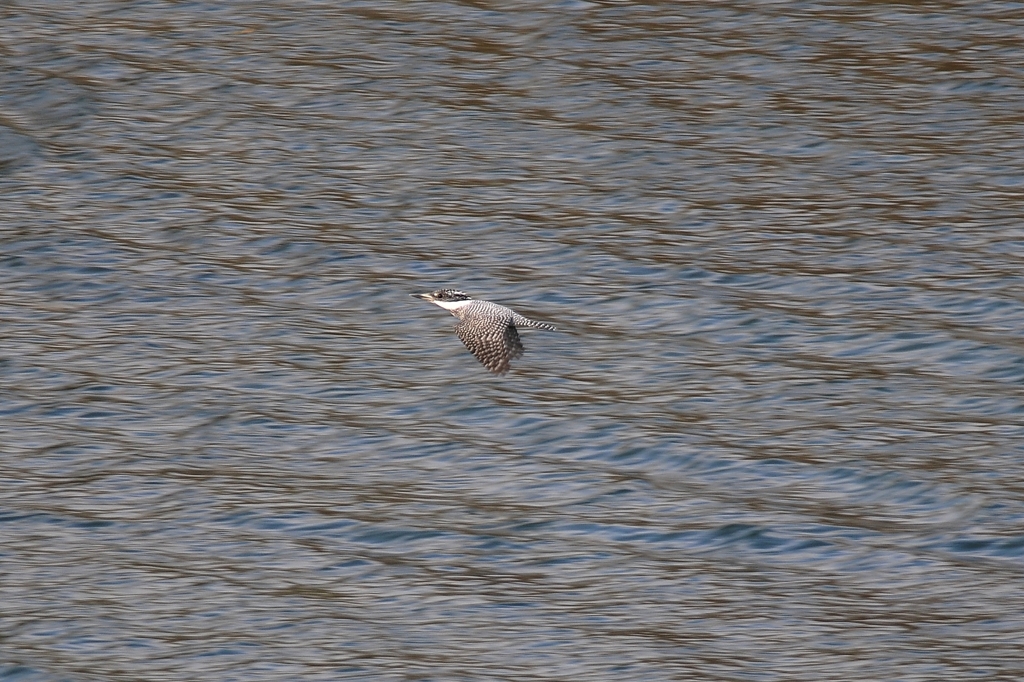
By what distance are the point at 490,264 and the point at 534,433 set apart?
3.55 m

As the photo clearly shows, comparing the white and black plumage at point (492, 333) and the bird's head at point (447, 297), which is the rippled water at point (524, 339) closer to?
the bird's head at point (447, 297)

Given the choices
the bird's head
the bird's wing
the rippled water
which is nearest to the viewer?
the bird's wing

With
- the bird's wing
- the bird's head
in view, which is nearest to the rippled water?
the bird's head

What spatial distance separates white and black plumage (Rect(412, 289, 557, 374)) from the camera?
1334 cm

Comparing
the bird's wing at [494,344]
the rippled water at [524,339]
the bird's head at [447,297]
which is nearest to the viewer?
the bird's wing at [494,344]

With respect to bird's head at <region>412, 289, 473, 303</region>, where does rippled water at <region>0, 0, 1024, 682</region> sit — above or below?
below

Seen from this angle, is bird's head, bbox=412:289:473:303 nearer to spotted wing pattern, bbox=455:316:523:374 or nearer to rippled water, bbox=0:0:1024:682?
spotted wing pattern, bbox=455:316:523:374

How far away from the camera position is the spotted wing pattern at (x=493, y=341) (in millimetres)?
13320

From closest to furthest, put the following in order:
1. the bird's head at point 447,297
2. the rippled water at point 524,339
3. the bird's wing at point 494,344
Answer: the bird's wing at point 494,344
the rippled water at point 524,339
the bird's head at point 447,297

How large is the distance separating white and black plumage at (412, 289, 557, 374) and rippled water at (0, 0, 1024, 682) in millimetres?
1842

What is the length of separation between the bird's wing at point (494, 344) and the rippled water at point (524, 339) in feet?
5.99

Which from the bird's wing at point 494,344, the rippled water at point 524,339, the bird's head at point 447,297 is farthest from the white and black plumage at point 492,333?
the rippled water at point 524,339

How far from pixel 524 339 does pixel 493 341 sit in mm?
5857

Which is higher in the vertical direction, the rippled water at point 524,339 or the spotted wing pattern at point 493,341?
the spotted wing pattern at point 493,341
